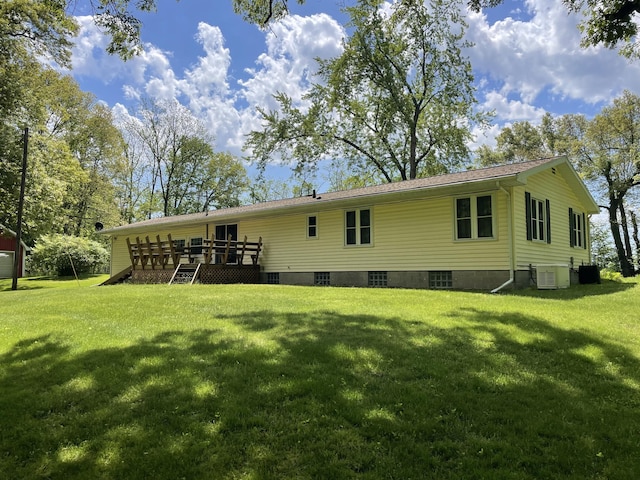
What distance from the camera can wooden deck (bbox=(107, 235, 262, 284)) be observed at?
599 inches

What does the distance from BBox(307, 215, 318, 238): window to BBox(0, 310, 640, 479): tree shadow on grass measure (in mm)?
10521

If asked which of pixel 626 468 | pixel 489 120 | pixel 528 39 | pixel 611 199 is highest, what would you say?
pixel 489 120

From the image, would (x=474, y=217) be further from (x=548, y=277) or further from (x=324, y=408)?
(x=324, y=408)

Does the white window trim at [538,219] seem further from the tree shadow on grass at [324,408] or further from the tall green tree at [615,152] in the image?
the tall green tree at [615,152]

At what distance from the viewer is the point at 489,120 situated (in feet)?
88.1

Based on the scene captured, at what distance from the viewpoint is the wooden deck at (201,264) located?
1521 cm

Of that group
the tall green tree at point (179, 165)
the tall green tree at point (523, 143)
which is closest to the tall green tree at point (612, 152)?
the tall green tree at point (523, 143)

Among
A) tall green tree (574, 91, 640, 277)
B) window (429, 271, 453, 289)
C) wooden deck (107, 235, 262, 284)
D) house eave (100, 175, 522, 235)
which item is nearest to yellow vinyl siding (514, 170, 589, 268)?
house eave (100, 175, 522, 235)

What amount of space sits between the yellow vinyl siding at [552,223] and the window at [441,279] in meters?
1.91

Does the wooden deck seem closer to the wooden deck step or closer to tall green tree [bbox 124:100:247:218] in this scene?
the wooden deck step

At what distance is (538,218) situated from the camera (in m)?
12.9

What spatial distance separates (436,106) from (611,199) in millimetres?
13189

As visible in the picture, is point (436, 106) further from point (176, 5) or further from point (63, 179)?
point (63, 179)

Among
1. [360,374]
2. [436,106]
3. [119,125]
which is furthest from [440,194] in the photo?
Answer: [119,125]
